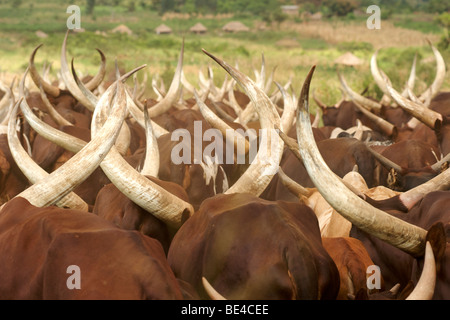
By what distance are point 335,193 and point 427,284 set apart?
493 mm

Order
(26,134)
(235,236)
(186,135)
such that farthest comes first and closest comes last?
(26,134), (186,135), (235,236)

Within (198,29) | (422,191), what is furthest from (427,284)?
(198,29)

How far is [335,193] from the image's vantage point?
9.96 ft

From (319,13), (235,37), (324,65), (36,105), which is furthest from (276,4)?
(36,105)

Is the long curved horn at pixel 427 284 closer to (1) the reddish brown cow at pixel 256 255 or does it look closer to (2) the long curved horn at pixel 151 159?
(1) the reddish brown cow at pixel 256 255

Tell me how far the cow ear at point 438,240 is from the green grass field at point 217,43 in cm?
1336

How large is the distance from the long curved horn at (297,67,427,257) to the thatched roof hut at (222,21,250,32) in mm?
50329

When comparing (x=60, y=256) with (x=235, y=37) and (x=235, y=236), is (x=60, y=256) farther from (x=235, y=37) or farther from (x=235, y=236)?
(x=235, y=37)

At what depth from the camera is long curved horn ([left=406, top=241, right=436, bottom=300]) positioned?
9.45 ft

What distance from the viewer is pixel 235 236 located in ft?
10.3

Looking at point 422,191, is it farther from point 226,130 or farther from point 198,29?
point 198,29

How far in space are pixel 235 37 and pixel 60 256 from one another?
47440 mm

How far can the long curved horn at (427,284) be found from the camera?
113 inches

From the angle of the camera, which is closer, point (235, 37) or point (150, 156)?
point (150, 156)
